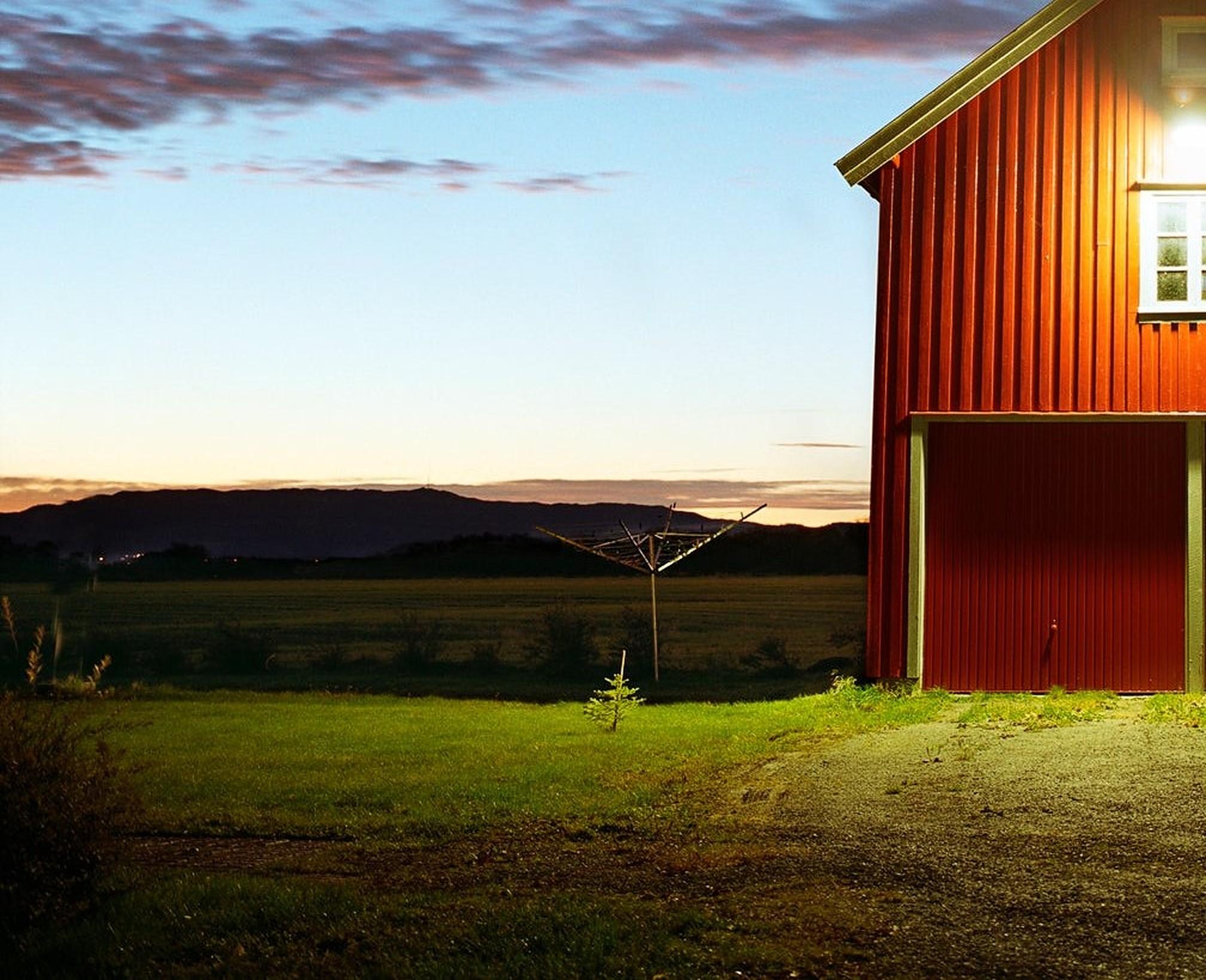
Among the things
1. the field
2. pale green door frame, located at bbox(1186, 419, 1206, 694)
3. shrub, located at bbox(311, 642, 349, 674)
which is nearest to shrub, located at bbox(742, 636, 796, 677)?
the field

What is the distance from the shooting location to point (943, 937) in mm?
8078

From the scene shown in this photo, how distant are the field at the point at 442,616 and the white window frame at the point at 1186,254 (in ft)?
44.8

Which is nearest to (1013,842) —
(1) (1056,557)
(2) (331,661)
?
(1) (1056,557)

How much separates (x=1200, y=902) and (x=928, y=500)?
10.1m

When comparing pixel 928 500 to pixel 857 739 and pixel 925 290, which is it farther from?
pixel 857 739

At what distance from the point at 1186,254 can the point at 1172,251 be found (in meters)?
0.16

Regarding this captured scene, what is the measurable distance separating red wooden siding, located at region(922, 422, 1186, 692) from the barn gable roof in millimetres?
3325

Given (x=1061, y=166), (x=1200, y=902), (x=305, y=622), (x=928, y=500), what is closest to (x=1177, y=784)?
(x=1200, y=902)

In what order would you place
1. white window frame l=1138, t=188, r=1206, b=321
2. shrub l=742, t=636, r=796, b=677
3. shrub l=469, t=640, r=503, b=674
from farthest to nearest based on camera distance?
shrub l=469, t=640, r=503, b=674, shrub l=742, t=636, r=796, b=677, white window frame l=1138, t=188, r=1206, b=321

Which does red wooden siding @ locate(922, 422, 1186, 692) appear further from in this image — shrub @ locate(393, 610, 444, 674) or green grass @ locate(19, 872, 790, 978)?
shrub @ locate(393, 610, 444, 674)

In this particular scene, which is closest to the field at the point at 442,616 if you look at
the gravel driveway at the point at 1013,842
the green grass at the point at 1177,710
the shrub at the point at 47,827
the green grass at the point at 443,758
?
the green grass at the point at 443,758

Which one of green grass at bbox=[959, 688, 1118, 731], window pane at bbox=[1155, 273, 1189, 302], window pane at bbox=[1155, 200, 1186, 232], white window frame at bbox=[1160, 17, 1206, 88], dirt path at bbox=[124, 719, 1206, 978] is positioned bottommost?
dirt path at bbox=[124, 719, 1206, 978]

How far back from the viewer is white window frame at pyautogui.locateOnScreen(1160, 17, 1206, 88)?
718 inches

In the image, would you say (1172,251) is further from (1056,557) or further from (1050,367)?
(1056,557)
